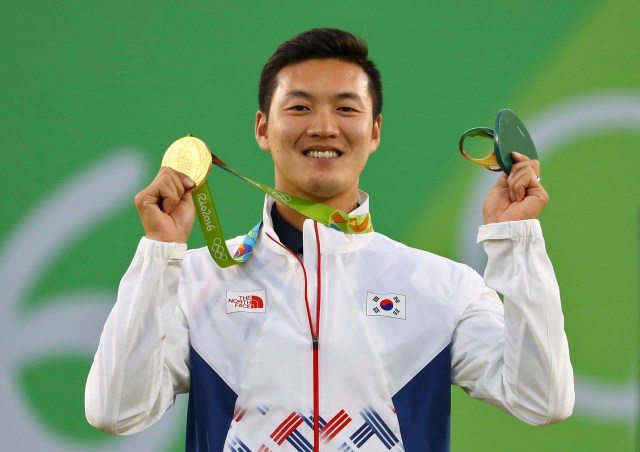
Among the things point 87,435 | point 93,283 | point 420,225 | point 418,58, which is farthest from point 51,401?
point 418,58

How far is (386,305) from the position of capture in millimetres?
2393

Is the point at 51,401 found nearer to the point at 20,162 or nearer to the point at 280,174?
the point at 20,162

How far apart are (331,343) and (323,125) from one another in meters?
0.53

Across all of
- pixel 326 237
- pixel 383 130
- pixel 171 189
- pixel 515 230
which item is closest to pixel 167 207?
pixel 171 189

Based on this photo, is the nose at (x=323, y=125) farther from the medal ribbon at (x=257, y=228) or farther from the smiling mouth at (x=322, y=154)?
the medal ribbon at (x=257, y=228)

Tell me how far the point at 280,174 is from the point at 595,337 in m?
1.27

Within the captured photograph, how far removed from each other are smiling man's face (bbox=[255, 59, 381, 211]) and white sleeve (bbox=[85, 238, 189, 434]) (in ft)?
1.33

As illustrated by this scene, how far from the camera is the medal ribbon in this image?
2.38 meters

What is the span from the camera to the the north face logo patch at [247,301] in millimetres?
2396

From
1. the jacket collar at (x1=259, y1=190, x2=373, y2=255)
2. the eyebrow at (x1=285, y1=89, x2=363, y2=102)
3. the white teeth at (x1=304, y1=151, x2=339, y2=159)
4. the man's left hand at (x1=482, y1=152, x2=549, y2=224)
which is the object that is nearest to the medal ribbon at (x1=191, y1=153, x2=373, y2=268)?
the jacket collar at (x1=259, y1=190, x2=373, y2=255)

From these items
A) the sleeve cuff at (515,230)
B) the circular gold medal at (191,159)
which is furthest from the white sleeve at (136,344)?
the sleeve cuff at (515,230)

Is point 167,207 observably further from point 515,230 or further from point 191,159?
point 515,230

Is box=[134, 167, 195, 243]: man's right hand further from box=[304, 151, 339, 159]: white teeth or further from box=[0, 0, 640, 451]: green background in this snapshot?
box=[0, 0, 640, 451]: green background

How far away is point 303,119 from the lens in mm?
2469
